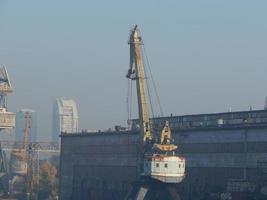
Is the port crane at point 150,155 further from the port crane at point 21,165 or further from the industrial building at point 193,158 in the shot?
the port crane at point 21,165

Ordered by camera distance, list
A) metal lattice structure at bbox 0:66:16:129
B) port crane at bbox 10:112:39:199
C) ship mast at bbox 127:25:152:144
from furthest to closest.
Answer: port crane at bbox 10:112:39:199, metal lattice structure at bbox 0:66:16:129, ship mast at bbox 127:25:152:144

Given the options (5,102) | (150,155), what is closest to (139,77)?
(150,155)

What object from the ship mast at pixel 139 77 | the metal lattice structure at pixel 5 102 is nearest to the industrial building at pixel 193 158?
the ship mast at pixel 139 77

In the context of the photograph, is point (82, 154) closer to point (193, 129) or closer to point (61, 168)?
point (61, 168)

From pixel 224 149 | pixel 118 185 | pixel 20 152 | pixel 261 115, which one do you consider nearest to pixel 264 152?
pixel 224 149

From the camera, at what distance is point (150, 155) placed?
9300 cm

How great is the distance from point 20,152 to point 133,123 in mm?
49390

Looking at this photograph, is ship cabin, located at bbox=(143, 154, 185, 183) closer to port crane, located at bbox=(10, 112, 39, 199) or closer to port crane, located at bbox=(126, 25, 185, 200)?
port crane, located at bbox=(126, 25, 185, 200)

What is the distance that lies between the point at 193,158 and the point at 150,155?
19.1 ft

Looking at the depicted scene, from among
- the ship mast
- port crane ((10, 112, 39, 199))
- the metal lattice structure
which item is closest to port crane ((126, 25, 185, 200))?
the ship mast

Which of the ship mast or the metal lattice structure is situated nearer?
the ship mast

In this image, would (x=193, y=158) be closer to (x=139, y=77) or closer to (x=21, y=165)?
(x=139, y=77)

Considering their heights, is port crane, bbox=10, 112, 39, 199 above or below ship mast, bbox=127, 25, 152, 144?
below

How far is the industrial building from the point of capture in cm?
8694
